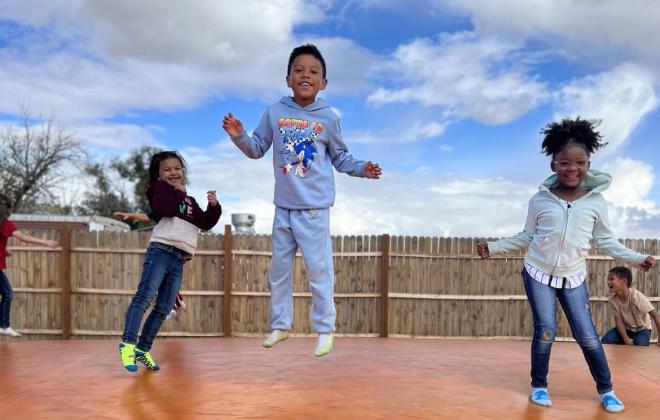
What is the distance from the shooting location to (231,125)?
3.55m

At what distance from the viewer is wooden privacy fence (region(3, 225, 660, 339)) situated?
927 centimetres

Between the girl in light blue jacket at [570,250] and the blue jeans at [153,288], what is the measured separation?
2.12 metres

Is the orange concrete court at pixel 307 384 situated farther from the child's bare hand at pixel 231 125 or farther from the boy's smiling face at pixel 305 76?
the boy's smiling face at pixel 305 76

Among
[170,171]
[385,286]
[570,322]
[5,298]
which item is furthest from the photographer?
[385,286]

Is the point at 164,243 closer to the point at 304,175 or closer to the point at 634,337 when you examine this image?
the point at 304,175

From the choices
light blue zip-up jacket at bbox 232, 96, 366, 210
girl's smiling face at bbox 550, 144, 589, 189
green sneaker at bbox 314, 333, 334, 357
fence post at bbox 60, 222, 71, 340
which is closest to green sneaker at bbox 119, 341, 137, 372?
green sneaker at bbox 314, 333, 334, 357

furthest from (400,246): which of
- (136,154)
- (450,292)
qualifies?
(136,154)

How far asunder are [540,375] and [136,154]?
2488 centimetres

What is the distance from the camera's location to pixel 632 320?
21.0 ft

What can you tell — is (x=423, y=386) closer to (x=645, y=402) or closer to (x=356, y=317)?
(x=645, y=402)


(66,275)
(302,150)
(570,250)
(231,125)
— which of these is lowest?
(66,275)

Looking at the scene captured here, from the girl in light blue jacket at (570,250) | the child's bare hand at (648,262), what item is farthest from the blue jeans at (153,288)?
the child's bare hand at (648,262)

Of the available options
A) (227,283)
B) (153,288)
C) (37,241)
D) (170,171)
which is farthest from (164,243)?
(227,283)

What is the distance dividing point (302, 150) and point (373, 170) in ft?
1.42
